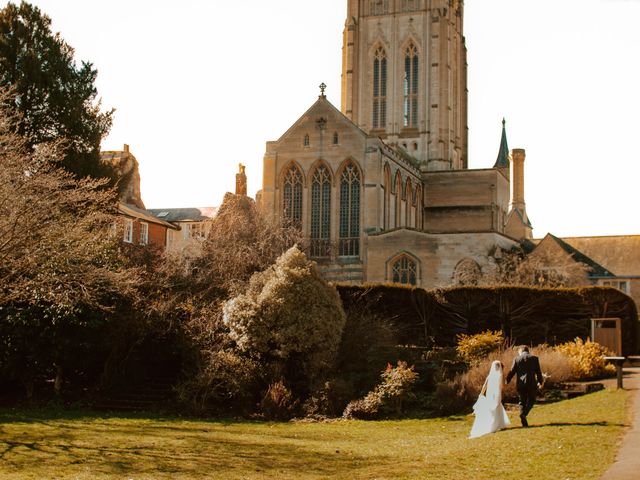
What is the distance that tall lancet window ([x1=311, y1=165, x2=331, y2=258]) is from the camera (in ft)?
178

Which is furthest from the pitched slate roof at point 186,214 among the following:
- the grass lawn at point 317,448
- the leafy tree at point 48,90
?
the grass lawn at point 317,448

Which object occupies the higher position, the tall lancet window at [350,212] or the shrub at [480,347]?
the tall lancet window at [350,212]

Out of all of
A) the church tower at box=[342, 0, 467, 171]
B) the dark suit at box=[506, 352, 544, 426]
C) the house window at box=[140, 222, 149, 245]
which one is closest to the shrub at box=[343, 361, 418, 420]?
the dark suit at box=[506, 352, 544, 426]

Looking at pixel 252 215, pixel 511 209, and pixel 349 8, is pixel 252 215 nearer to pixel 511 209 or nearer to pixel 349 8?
pixel 349 8

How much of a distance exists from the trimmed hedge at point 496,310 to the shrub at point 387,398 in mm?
8657

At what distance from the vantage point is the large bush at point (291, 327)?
24.3 metres

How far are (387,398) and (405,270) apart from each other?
29.0m

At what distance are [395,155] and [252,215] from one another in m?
15.6

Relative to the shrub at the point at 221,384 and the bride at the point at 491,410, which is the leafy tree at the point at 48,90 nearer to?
the shrub at the point at 221,384

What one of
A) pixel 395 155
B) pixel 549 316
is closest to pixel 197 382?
pixel 549 316

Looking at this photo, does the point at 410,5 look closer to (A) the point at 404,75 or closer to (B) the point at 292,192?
(A) the point at 404,75

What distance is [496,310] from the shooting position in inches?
1284

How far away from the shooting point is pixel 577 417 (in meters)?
16.8

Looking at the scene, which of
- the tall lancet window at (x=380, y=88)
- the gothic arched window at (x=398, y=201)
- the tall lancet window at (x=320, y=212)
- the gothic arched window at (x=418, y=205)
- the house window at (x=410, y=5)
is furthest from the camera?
the house window at (x=410, y=5)
